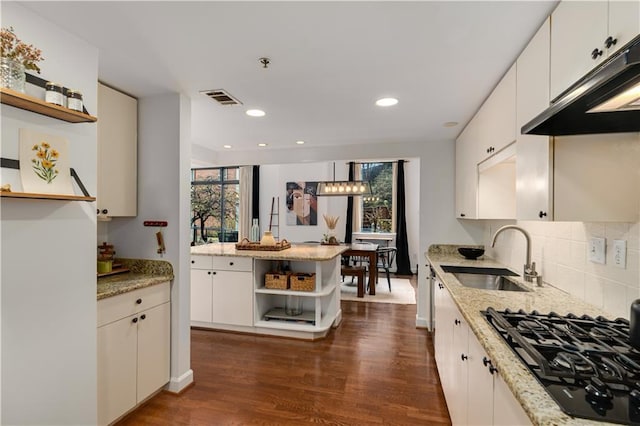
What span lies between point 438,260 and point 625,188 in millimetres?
2022

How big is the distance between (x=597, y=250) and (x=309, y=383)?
216cm

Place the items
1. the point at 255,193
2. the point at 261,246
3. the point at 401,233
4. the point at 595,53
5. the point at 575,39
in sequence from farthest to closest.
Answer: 1. the point at 255,193
2. the point at 401,233
3. the point at 261,246
4. the point at 575,39
5. the point at 595,53

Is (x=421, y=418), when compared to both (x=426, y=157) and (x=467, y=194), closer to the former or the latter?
(x=467, y=194)

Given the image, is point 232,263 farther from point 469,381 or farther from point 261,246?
Answer: point 469,381

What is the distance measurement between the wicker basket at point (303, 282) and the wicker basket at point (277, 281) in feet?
0.20

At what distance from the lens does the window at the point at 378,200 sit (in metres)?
7.66

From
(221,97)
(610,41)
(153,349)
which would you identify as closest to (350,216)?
(221,97)

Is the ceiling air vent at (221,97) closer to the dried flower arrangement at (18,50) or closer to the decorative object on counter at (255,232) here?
the dried flower arrangement at (18,50)

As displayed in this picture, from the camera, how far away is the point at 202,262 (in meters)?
3.69

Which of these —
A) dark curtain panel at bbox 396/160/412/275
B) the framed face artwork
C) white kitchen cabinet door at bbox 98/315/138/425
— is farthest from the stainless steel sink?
the framed face artwork

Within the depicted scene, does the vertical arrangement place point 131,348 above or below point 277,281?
below

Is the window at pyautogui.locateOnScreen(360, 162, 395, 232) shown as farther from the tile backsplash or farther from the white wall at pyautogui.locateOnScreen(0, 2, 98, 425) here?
the white wall at pyautogui.locateOnScreen(0, 2, 98, 425)

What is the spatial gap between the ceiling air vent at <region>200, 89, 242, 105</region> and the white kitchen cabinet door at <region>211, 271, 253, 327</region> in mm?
1895

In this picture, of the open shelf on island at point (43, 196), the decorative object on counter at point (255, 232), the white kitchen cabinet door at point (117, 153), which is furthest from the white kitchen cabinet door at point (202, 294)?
the open shelf on island at point (43, 196)
